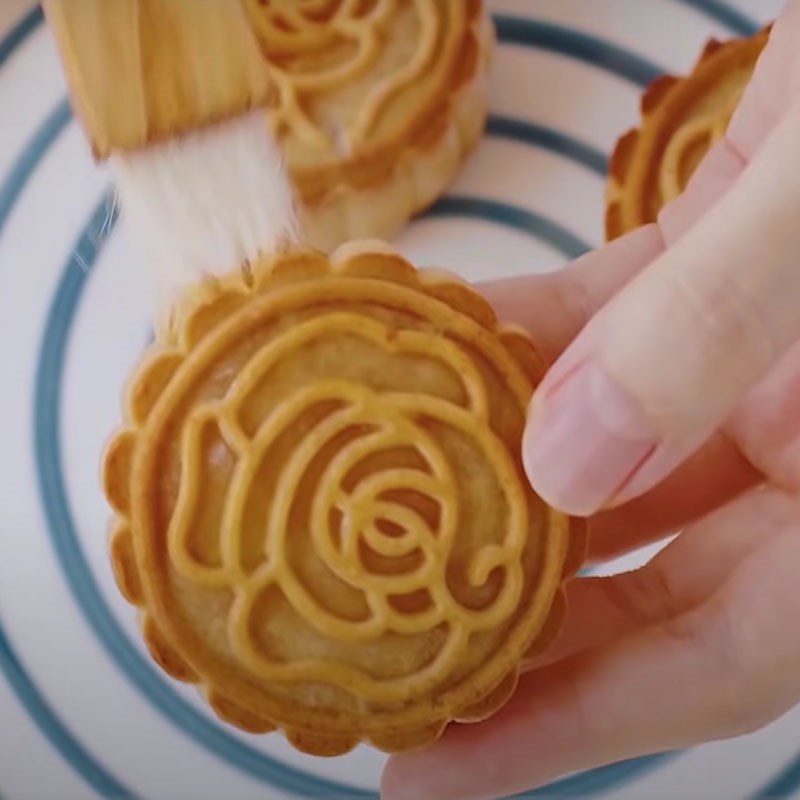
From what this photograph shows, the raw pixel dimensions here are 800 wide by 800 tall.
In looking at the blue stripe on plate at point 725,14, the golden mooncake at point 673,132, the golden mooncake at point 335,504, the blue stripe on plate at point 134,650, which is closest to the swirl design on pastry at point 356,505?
the golden mooncake at point 335,504

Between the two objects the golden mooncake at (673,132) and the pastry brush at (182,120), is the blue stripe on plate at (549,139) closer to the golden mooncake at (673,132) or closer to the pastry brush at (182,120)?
the golden mooncake at (673,132)

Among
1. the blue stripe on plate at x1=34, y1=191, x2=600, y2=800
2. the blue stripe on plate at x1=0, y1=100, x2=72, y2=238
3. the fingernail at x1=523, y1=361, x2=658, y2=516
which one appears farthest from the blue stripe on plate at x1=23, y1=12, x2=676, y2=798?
the fingernail at x1=523, y1=361, x2=658, y2=516

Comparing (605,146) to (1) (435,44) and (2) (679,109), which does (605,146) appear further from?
(1) (435,44)

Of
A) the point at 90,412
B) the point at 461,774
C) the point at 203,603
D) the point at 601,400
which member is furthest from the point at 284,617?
the point at 90,412

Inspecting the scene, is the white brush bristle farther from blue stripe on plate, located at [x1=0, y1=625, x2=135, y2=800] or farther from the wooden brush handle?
blue stripe on plate, located at [x1=0, y1=625, x2=135, y2=800]

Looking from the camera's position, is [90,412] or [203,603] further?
[90,412]
